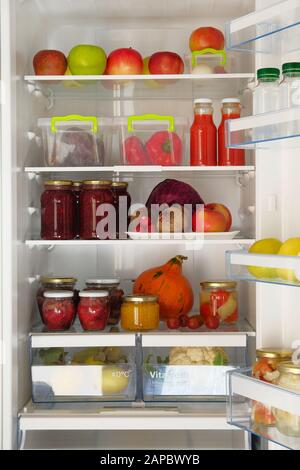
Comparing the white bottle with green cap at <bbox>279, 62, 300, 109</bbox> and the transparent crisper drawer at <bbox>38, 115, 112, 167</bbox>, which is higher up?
the white bottle with green cap at <bbox>279, 62, 300, 109</bbox>

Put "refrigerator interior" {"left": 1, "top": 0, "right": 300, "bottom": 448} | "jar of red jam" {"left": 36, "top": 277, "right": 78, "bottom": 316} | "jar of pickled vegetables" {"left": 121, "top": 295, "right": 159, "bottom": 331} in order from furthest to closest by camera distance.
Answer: "jar of red jam" {"left": 36, "top": 277, "right": 78, "bottom": 316} < "jar of pickled vegetables" {"left": 121, "top": 295, "right": 159, "bottom": 331} < "refrigerator interior" {"left": 1, "top": 0, "right": 300, "bottom": 448}

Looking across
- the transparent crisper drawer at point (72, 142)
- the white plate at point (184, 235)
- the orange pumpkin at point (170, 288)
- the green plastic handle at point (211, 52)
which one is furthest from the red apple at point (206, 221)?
the green plastic handle at point (211, 52)

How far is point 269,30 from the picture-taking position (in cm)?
165

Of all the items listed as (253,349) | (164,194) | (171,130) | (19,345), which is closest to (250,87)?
(171,130)

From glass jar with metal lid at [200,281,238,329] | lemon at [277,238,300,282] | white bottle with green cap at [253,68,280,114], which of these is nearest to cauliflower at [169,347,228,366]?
glass jar with metal lid at [200,281,238,329]

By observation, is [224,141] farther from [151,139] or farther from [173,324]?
[173,324]

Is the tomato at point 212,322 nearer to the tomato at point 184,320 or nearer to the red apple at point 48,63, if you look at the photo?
the tomato at point 184,320

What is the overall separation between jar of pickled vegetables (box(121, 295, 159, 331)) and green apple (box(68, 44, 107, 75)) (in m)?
0.73

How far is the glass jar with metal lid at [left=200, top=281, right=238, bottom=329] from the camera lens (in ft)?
7.54

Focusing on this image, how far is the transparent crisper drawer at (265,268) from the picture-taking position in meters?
1.59

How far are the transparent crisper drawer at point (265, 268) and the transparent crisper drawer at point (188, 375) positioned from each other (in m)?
0.51

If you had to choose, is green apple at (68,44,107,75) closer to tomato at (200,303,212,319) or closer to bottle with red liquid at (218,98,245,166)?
bottle with red liquid at (218,98,245,166)

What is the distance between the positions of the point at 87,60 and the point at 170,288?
0.77 metres

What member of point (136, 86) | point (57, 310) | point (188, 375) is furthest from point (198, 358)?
point (136, 86)
